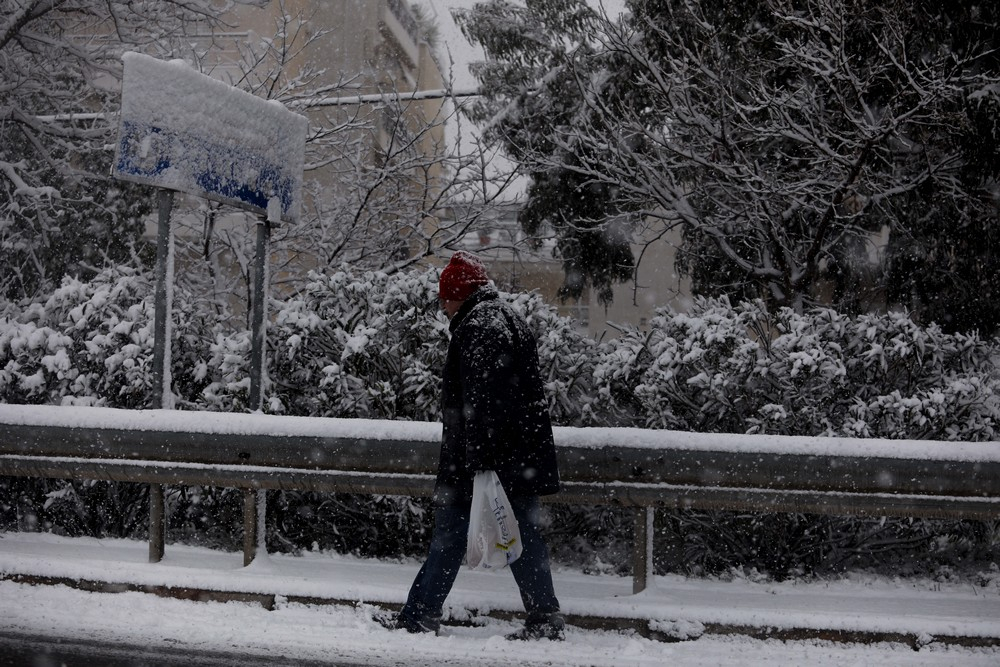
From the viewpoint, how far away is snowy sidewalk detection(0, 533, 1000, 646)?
4.48m

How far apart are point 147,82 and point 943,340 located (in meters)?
5.11

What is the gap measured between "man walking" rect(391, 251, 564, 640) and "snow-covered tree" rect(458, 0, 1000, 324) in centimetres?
520

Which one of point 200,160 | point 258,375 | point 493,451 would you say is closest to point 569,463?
point 493,451

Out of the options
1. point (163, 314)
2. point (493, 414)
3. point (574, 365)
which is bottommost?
point (493, 414)

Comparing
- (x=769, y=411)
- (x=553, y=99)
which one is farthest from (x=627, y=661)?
(x=553, y=99)

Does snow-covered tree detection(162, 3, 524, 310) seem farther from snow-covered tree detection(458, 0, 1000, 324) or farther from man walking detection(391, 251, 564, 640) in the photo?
man walking detection(391, 251, 564, 640)

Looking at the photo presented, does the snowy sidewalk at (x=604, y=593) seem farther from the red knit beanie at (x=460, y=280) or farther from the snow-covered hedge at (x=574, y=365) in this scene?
the red knit beanie at (x=460, y=280)

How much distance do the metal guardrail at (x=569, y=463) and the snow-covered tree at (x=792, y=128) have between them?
182 inches

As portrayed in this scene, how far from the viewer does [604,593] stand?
5168 mm

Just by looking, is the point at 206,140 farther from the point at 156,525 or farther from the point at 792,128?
the point at 792,128

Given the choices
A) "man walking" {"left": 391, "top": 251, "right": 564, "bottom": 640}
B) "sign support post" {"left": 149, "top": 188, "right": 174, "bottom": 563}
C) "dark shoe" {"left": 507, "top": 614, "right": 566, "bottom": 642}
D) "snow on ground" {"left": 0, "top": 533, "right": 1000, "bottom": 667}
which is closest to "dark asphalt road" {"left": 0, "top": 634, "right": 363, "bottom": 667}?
"snow on ground" {"left": 0, "top": 533, "right": 1000, "bottom": 667}

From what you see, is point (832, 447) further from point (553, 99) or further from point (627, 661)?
point (553, 99)

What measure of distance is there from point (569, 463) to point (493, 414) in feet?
2.02

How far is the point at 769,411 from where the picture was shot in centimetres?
579
